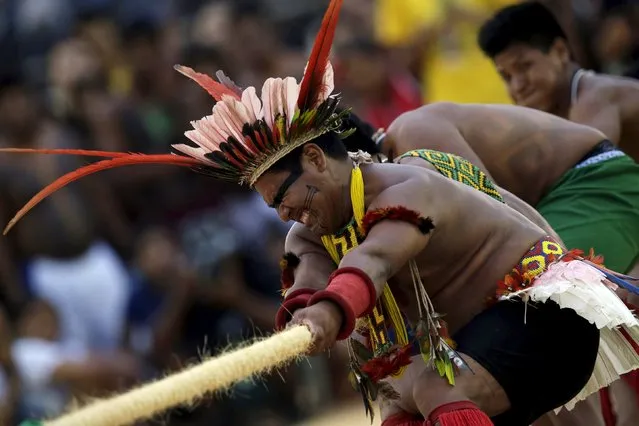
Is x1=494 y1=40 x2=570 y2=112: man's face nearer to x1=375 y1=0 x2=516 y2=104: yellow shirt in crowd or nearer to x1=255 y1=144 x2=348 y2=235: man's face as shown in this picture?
x1=255 y1=144 x2=348 y2=235: man's face

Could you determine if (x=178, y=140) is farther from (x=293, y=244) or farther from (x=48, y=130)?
(x=293, y=244)

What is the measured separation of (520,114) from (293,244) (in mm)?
1566

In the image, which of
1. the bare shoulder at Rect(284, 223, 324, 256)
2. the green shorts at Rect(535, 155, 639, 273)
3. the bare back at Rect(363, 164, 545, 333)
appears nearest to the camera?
the bare back at Rect(363, 164, 545, 333)

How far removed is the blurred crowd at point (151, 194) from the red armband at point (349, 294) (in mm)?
3226

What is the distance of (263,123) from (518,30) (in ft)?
8.77

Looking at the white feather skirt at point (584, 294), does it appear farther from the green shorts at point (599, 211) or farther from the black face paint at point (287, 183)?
the green shorts at point (599, 211)

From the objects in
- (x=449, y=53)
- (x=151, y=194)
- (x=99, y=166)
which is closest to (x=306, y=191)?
(x=99, y=166)

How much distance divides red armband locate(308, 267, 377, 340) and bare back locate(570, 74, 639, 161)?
2.88m

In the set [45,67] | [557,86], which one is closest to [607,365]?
[557,86]

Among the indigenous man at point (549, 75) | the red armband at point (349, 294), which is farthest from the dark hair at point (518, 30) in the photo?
the red armband at point (349, 294)

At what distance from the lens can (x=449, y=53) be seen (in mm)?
9797

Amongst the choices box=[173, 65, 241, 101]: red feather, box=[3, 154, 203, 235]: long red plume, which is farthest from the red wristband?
box=[173, 65, 241, 101]: red feather

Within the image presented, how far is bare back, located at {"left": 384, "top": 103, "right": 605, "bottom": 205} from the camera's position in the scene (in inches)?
210

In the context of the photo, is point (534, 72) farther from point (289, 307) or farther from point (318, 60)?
point (289, 307)
